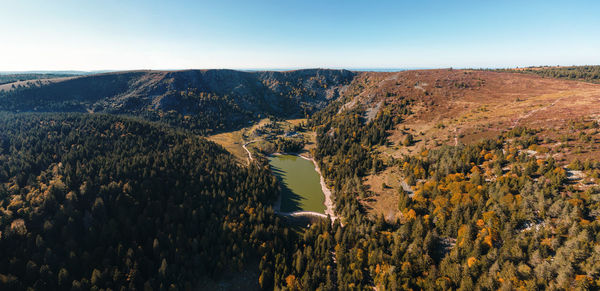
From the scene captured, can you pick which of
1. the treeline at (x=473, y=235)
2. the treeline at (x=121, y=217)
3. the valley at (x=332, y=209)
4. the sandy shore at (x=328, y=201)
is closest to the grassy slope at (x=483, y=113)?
the valley at (x=332, y=209)

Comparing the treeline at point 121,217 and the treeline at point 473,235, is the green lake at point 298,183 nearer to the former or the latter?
the treeline at point 121,217

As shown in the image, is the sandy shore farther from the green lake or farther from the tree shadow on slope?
the tree shadow on slope

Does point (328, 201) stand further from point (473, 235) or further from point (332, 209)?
point (473, 235)

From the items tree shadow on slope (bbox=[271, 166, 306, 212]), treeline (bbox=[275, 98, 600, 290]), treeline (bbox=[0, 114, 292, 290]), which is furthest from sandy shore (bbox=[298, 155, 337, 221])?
treeline (bbox=[0, 114, 292, 290])

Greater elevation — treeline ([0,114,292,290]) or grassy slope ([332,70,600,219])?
grassy slope ([332,70,600,219])

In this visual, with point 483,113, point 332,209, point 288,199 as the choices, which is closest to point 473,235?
point 332,209

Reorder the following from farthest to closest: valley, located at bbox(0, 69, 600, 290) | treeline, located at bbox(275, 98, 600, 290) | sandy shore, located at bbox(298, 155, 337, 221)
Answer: sandy shore, located at bbox(298, 155, 337, 221), valley, located at bbox(0, 69, 600, 290), treeline, located at bbox(275, 98, 600, 290)

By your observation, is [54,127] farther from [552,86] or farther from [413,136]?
[552,86]
